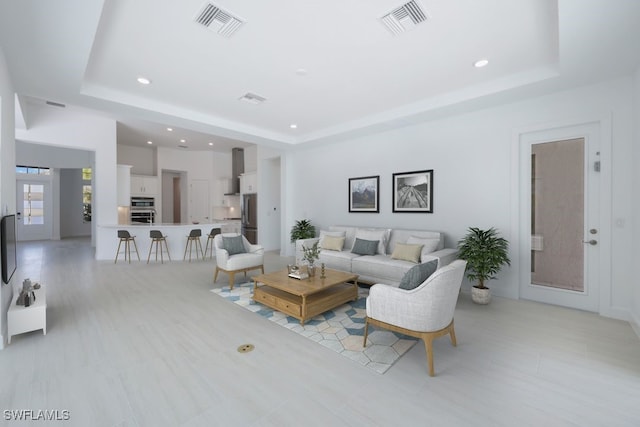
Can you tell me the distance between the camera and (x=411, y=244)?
464 cm

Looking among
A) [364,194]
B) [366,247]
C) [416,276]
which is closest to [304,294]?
[416,276]

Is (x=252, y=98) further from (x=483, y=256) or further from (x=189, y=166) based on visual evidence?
(x=189, y=166)

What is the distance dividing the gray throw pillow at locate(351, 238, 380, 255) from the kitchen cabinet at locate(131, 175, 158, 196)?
8042mm

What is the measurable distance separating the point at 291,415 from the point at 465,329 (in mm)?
2255

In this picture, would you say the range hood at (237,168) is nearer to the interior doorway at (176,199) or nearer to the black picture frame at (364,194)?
the interior doorway at (176,199)

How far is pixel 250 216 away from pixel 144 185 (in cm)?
397

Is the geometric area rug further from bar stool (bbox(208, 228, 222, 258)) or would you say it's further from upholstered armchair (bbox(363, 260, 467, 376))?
bar stool (bbox(208, 228, 222, 258))

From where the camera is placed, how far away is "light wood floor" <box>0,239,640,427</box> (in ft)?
6.14

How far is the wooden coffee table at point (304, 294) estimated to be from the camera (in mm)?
3312

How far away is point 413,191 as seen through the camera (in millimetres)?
5277

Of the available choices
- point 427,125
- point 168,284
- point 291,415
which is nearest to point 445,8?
point 427,125

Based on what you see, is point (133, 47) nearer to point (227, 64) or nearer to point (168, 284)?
point (227, 64)

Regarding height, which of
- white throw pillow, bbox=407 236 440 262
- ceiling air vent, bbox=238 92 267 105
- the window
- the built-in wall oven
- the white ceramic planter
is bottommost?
the white ceramic planter

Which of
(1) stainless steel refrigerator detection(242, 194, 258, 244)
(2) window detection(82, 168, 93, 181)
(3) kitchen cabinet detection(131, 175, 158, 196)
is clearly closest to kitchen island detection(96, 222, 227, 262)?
(1) stainless steel refrigerator detection(242, 194, 258, 244)
